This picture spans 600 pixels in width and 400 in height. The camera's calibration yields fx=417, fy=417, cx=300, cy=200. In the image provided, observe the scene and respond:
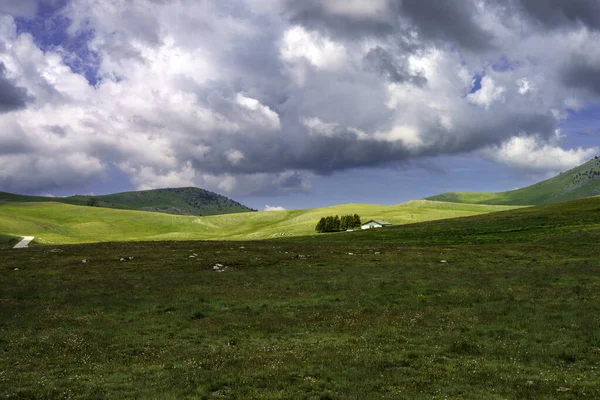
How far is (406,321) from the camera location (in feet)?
84.4

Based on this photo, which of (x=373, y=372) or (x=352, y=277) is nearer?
(x=373, y=372)

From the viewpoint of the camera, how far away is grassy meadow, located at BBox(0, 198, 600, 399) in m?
15.3

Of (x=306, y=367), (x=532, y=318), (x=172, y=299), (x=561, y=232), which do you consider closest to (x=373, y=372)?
(x=306, y=367)

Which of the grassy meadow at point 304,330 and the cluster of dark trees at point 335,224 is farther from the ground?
the cluster of dark trees at point 335,224

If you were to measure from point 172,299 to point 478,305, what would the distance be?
→ 76.9 feet

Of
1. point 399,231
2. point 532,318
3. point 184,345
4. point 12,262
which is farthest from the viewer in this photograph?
point 399,231

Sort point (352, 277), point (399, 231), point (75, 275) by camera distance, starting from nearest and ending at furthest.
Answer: point (352, 277), point (75, 275), point (399, 231)

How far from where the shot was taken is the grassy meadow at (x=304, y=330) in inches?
604

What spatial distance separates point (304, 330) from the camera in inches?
970

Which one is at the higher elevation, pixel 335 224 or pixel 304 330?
pixel 335 224

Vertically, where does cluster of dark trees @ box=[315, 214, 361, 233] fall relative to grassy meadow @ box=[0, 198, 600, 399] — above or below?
above

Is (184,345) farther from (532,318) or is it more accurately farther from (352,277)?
(352,277)

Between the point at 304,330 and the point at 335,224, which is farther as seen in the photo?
the point at 335,224

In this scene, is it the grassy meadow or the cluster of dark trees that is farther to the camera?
the cluster of dark trees
